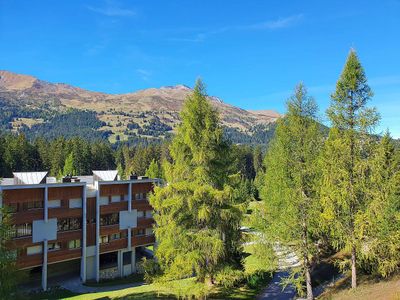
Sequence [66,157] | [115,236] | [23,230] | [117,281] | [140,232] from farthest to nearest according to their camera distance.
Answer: [66,157], [140,232], [115,236], [117,281], [23,230]

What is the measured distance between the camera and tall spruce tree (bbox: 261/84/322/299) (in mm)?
23000

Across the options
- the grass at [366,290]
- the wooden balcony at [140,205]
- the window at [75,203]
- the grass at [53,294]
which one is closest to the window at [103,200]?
the window at [75,203]

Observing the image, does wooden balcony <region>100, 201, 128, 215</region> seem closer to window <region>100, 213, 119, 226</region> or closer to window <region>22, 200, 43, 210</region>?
window <region>100, 213, 119, 226</region>

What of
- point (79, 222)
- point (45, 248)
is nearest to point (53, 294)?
point (45, 248)

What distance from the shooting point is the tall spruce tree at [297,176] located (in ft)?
75.5

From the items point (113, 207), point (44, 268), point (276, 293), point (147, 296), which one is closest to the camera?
point (147, 296)

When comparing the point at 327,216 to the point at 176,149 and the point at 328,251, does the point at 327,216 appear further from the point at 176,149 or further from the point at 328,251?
the point at 328,251

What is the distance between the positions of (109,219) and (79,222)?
3.76m

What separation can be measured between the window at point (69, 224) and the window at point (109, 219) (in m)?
2.73

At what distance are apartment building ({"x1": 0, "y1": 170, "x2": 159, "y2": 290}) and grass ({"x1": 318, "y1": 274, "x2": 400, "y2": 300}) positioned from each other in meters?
25.6

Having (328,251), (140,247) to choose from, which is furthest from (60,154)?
(328,251)

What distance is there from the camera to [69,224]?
39375mm

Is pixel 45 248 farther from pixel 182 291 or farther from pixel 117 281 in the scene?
pixel 182 291

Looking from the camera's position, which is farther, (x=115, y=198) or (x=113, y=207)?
(x=115, y=198)
